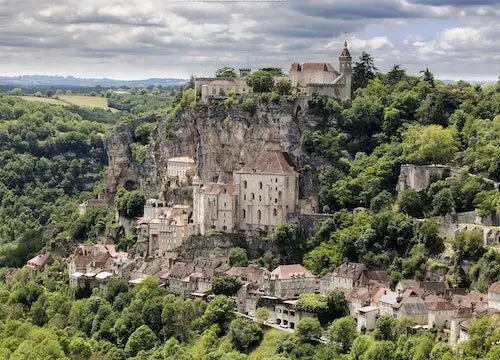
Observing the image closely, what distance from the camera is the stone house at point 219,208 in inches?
3280

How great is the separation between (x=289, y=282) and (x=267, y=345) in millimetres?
5890

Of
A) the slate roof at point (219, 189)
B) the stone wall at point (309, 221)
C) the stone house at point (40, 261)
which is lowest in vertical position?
the stone house at point (40, 261)

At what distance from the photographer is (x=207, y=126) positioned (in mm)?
92250

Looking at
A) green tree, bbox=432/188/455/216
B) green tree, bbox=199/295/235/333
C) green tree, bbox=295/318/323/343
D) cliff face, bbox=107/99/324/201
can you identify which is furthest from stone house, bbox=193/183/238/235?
green tree, bbox=295/318/323/343

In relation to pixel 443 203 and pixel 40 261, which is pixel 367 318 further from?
pixel 40 261

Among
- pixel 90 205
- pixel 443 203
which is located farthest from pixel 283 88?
pixel 90 205

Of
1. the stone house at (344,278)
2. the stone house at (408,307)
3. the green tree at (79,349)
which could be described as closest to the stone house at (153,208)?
the green tree at (79,349)

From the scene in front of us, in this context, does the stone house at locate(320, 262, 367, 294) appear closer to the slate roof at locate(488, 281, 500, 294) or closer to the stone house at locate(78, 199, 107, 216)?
the slate roof at locate(488, 281, 500, 294)

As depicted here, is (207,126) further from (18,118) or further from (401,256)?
(18,118)

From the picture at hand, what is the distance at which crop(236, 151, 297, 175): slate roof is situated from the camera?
3243 inches

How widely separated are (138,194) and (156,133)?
7373 mm

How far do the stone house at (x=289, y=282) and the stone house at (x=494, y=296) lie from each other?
15163mm

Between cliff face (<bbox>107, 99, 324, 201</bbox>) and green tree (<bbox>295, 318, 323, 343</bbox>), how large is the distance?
62.9 ft

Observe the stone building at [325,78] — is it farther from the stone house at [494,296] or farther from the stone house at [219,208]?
the stone house at [494,296]
